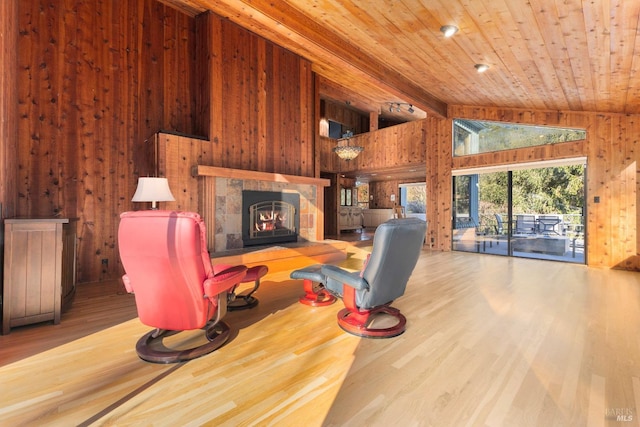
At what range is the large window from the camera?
19.3ft

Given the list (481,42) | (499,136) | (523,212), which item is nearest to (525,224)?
(523,212)

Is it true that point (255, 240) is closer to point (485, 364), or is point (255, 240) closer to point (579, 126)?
point (485, 364)

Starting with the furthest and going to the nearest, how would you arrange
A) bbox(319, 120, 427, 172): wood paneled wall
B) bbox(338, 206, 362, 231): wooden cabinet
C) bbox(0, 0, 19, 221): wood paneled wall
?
bbox(338, 206, 362, 231): wooden cabinet, bbox(319, 120, 427, 172): wood paneled wall, bbox(0, 0, 19, 221): wood paneled wall

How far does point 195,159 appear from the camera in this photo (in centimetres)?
459

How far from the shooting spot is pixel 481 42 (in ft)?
12.0

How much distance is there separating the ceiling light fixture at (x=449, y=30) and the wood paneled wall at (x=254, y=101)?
11.0ft

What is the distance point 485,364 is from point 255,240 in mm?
4079

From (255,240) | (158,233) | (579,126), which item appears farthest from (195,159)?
(579,126)

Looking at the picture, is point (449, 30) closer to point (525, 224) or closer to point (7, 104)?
point (7, 104)

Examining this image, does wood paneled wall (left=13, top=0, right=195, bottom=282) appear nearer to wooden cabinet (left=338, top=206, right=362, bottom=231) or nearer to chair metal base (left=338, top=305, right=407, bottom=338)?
chair metal base (left=338, top=305, right=407, bottom=338)

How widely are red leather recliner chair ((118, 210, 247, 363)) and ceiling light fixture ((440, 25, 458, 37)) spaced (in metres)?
3.58

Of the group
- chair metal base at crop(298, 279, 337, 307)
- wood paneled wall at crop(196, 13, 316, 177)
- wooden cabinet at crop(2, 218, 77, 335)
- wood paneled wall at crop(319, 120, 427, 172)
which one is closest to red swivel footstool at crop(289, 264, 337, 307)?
chair metal base at crop(298, 279, 337, 307)

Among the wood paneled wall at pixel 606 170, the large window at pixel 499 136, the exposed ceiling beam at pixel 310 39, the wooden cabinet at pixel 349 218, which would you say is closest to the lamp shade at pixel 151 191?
the exposed ceiling beam at pixel 310 39

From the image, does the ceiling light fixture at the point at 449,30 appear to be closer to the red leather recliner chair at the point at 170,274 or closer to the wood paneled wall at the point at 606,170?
the red leather recliner chair at the point at 170,274
